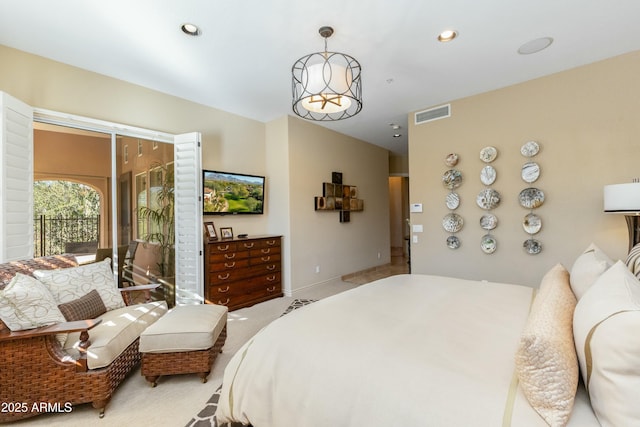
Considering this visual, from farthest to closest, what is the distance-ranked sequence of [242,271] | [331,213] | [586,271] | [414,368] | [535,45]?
[331,213], [242,271], [535,45], [586,271], [414,368]

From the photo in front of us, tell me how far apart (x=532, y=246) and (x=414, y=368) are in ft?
10.3

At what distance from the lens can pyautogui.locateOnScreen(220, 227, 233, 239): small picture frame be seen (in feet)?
13.9

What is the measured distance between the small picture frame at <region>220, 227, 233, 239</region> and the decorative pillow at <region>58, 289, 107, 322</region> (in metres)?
1.92

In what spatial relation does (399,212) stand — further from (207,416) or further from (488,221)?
(207,416)

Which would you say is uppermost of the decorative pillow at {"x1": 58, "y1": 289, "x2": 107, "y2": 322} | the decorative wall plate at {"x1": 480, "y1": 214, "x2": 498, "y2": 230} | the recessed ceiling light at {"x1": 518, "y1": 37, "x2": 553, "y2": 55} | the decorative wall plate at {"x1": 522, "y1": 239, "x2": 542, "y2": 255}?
the recessed ceiling light at {"x1": 518, "y1": 37, "x2": 553, "y2": 55}

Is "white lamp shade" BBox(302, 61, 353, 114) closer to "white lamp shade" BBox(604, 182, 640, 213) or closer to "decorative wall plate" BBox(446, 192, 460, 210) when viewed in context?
"white lamp shade" BBox(604, 182, 640, 213)

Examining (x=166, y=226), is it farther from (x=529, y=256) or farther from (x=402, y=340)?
(x=529, y=256)

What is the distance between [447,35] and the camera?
253cm

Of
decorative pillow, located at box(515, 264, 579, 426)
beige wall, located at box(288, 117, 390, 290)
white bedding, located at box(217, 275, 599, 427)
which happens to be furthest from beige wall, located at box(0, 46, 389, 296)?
decorative pillow, located at box(515, 264, 579, 426)

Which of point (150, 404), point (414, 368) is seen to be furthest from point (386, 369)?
point (150, 404)

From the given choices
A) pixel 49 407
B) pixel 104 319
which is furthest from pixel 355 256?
pixel 49 407

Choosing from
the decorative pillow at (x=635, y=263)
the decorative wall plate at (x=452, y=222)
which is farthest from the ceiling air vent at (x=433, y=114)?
the decorative pillow at (x=635, y=263)

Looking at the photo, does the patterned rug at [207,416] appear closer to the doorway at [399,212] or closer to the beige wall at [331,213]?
the beige wall at [331,213]

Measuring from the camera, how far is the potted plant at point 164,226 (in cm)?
377
